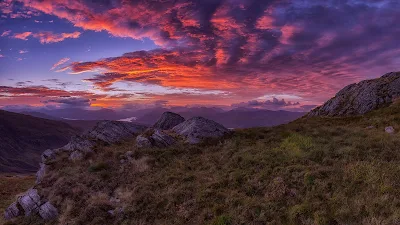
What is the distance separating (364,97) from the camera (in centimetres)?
3703

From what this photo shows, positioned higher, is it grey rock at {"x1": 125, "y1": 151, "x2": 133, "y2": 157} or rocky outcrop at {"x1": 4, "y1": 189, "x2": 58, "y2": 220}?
grey rock at {"x1": 125, "y1": 151, "x2": 133, "y2": 157}

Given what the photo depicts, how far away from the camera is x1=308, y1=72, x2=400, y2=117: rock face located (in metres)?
35.2

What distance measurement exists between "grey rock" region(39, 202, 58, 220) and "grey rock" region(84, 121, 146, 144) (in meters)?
11.2

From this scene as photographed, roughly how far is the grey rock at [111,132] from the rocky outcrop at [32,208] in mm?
10109

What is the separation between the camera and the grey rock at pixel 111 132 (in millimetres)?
28891

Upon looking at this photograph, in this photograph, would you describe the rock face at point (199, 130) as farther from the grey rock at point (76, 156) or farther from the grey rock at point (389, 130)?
the grey rock at point (389, 130)

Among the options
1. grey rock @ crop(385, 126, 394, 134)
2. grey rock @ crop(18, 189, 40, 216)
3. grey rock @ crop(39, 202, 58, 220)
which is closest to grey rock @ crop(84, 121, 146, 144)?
grey rock @ crop(18, 189, 40, 216)

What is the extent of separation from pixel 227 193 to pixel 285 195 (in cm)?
326

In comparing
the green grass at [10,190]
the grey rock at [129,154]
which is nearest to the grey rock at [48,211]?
the green grass at [10,190]

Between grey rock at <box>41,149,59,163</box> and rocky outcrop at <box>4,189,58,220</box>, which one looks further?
grey rock at <box>41,149,59,163</box>

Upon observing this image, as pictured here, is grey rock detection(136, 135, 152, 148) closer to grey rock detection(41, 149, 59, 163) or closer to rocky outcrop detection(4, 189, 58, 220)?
grey rock detection(41, 149, 59, 163)

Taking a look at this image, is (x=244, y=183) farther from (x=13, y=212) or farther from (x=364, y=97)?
(x=364, y=97)

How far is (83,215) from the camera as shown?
49.6ft

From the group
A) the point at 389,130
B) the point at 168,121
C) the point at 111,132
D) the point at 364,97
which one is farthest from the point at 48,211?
the point at 364,97
